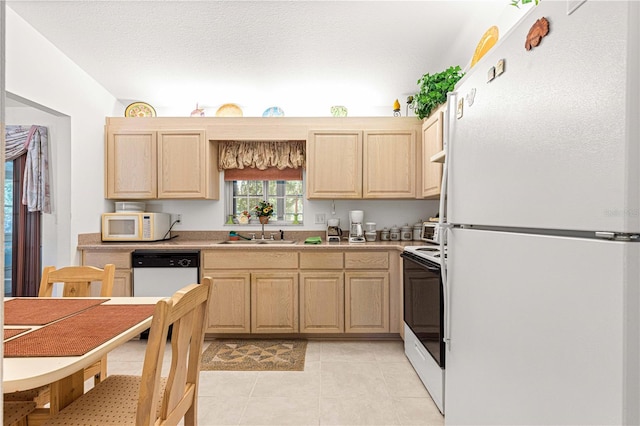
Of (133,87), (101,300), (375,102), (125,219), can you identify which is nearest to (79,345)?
(101,300)

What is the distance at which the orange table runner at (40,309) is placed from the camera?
142 cm

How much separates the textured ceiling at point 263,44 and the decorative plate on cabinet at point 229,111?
12 cm

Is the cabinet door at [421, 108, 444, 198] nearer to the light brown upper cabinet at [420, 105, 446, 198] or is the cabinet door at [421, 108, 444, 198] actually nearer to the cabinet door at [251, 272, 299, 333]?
the light brown upper cabinet at [420, 105, 446, 198]

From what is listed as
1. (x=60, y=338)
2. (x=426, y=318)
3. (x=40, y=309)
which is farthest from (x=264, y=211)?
(x=60, y=338)

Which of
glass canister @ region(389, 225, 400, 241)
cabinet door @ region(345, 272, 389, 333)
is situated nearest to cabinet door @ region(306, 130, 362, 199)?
glass canister @ region(389, 225, 400, 241)

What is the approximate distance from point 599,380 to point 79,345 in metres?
1.43

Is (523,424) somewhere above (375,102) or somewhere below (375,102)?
below

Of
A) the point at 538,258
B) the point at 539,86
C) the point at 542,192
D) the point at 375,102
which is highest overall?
the point at 375,102

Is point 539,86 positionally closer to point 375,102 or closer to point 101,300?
point 101,300

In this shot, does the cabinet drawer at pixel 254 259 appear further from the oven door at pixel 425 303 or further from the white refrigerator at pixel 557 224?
the white refrigerator at pixel 557 224

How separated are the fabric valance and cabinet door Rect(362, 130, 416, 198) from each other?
30.2 inches

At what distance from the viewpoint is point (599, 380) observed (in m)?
0.77

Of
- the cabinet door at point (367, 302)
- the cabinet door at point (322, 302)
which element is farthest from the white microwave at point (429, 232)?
the cabinet door at point (322, 302)

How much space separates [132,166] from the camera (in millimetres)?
3689
